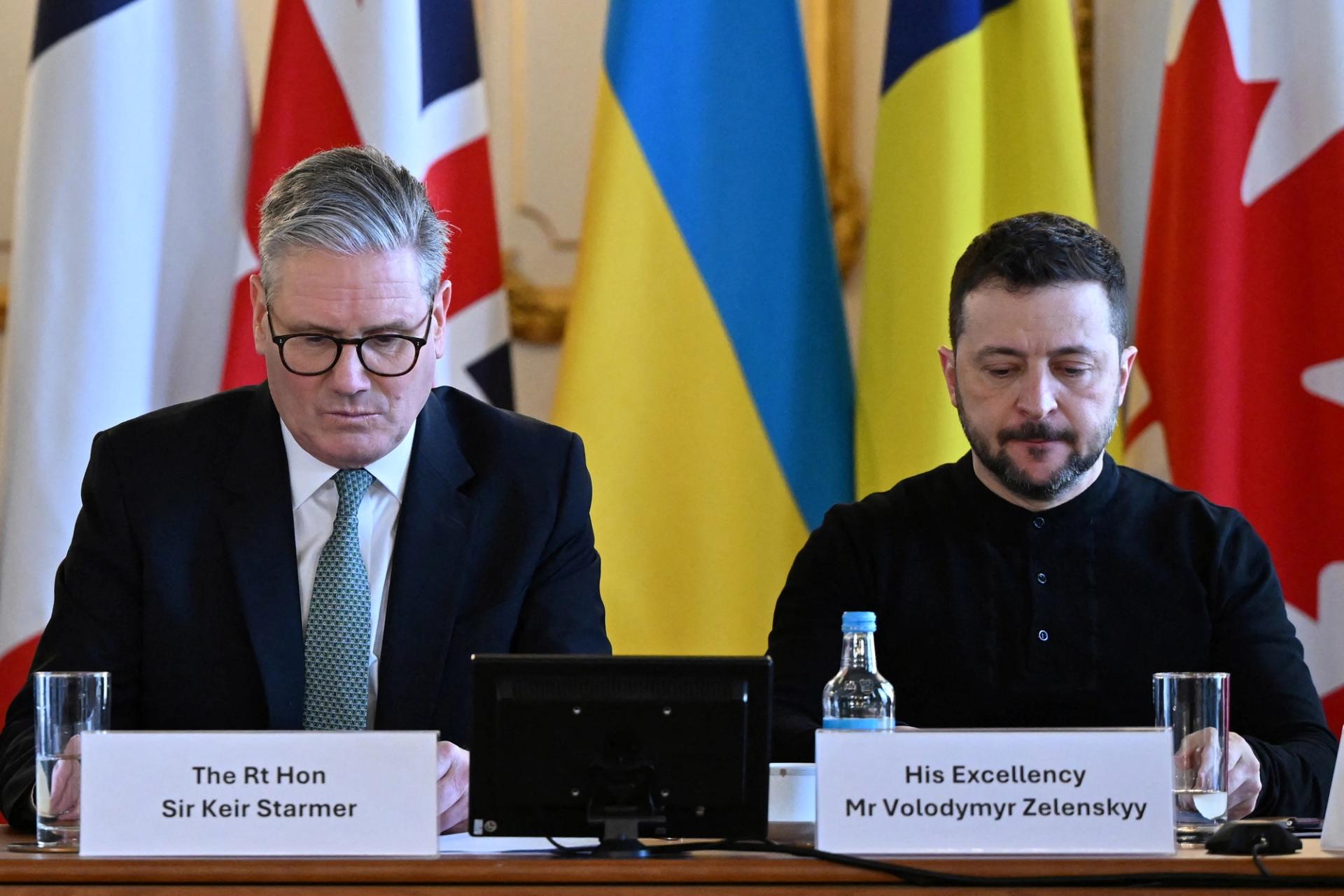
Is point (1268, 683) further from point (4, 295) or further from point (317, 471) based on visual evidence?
point (4, 295)

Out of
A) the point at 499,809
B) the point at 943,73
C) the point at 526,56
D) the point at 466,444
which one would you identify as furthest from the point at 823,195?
the point at 499,809

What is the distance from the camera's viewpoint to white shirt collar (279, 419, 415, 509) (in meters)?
1.96

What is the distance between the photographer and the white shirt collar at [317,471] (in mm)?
1964

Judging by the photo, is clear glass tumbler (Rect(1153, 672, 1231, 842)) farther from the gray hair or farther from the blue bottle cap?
the gray hair

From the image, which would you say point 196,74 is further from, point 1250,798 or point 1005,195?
point 1250,798

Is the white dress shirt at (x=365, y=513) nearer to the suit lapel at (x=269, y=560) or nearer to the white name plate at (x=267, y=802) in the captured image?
the suit lapel at (x=269, y=560)

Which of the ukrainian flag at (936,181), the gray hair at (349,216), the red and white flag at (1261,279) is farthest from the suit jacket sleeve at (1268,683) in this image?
the gray hair at (349,216)

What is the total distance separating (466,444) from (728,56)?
1141mm

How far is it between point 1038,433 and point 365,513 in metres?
0.88

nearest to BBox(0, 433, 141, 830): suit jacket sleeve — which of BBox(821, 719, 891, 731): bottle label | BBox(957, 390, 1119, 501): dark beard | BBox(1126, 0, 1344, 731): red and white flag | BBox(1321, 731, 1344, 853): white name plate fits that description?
BBox(821, 719, 891, 731): bottle label

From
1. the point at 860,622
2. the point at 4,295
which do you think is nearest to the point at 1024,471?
the point at 860,622

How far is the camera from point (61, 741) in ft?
4.62

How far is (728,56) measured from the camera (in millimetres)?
2871

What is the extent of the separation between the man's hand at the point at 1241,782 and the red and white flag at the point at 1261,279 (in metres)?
1.13
